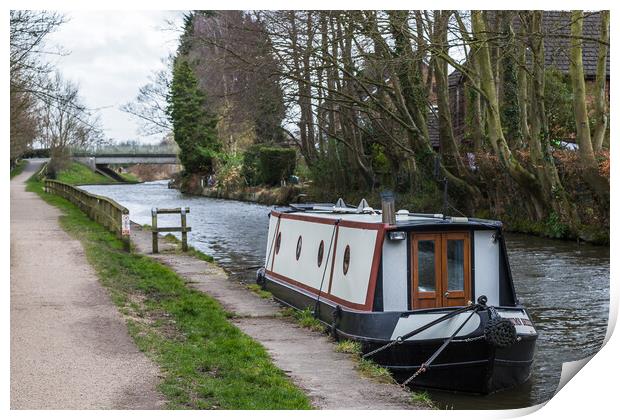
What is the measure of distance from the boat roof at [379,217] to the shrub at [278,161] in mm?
26989

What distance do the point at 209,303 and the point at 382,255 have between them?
134 inches

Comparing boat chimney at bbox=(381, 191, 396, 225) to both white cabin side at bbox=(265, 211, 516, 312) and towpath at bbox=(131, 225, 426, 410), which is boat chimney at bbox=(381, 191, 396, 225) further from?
towpath at bbox=(131, 225, 426, 410)

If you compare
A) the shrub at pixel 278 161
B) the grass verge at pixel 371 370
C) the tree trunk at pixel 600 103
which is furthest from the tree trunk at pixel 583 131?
the shrub at pixel 278 161

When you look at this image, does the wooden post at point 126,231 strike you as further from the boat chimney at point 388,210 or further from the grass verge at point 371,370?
the boat chimney at point 388,210

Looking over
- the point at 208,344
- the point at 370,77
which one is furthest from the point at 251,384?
the point at 370,77

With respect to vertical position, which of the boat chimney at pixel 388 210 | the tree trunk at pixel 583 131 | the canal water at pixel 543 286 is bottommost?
the canal water at pixel 543 286

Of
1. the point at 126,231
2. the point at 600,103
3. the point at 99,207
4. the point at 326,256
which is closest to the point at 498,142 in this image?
the point at 600,103

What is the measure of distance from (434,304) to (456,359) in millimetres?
695

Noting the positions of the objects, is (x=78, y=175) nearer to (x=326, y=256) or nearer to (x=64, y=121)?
(x=64, y=121)

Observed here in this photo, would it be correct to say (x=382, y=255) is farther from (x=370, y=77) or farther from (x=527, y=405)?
(x=370, y=77)

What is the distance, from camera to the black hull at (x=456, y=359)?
1001 centimetres

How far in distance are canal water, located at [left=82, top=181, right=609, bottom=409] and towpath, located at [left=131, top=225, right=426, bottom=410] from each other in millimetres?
1116

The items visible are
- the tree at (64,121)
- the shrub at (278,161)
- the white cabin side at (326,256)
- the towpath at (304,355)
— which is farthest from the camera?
the shrub at (278,161)

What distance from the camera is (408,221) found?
35.6 feet
